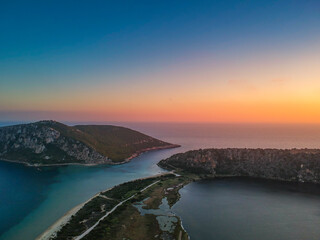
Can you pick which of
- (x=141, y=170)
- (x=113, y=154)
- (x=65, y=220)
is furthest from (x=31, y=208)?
(x=113, y=154)

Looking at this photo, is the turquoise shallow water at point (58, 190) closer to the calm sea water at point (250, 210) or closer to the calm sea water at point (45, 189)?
the calm sea water at point (45, 189)

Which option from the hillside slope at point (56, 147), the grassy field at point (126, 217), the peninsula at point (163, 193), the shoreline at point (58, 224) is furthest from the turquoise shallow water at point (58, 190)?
the hillside slope at point (56, 147)

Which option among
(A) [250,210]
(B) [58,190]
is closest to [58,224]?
(B) [58,190]

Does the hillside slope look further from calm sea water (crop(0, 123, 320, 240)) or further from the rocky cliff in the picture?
the rocky cliff

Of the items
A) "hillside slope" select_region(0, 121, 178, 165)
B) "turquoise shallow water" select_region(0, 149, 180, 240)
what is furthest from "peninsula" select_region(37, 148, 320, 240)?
"hillside slope" select_region(0, 121, 178, 165)

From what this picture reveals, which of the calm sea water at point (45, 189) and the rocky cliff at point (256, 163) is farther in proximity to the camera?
the rocky cliff at point (256, 163)
